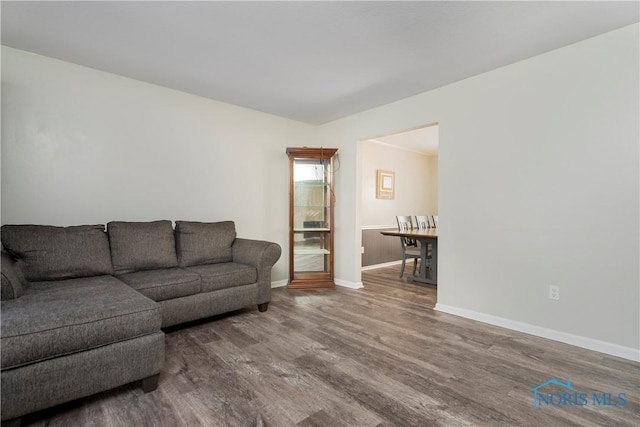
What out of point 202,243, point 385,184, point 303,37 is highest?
point 303,37

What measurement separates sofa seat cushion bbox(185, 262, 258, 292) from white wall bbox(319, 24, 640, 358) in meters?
2.01

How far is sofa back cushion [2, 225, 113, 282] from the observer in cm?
217

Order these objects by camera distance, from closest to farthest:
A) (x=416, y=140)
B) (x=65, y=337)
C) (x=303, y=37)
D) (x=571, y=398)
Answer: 1. (x=65, y=337)
2. (x=571, y=398)
3. (x=303, y=37)
4. (x=416, y=140)

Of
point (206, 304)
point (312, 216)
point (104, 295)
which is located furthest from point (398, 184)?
point (104, 295)

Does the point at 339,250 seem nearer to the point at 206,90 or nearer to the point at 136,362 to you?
the point at 206,90

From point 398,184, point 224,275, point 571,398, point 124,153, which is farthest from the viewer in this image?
point 398,184

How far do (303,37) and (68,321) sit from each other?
2317mm

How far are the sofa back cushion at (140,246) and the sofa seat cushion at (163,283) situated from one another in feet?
0.29

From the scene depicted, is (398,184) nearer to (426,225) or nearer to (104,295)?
(426,225)

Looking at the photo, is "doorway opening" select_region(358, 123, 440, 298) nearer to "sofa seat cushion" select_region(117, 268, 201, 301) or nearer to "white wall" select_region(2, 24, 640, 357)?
"white wall" select_region(2, 24, 640, 357)

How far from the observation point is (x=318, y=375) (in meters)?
1.87

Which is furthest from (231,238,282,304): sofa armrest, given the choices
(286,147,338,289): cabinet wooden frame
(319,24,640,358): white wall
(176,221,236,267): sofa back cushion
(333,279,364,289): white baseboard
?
(319,24,640,358): white wall

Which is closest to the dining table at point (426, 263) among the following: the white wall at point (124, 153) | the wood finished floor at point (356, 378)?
the wood finished floor at point (356, 378)

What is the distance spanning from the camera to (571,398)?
1.67 metres
